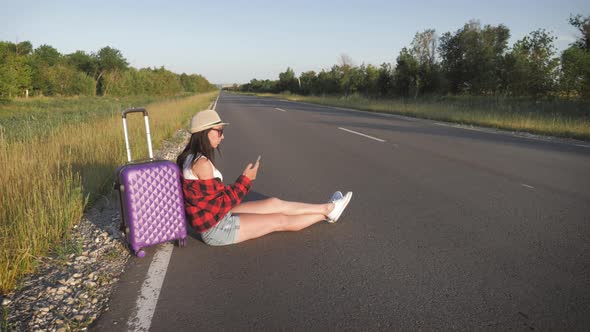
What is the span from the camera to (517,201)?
17.4 feet

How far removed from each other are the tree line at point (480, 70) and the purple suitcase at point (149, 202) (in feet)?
66.2

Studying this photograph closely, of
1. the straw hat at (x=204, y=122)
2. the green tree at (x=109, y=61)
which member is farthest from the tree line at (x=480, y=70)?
the green tree at (x=109, y=61)

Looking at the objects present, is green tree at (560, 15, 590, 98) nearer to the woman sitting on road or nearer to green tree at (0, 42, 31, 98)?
the woman sitting on road

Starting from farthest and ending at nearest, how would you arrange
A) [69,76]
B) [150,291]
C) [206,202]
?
[69,76] < [206,202] < [150,291]

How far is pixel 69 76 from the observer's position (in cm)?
5238

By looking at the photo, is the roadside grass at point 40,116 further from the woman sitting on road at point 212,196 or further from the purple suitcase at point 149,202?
the woman sitting on road at point 212,196

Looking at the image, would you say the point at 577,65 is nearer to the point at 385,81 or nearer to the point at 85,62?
the point at 385,81

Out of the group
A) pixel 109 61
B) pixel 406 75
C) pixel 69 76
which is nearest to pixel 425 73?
pixel 406 75

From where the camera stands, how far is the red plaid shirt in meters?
3.71

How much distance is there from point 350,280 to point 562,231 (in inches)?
103

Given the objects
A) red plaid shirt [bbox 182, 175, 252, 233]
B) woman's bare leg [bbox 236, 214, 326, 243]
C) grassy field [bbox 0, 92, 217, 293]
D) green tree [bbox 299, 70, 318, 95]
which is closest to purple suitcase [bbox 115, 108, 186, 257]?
red plaid shirt [bbox 182, 175, 252, 233]

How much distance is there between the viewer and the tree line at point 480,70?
64.4ft

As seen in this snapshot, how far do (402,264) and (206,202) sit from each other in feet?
6.14

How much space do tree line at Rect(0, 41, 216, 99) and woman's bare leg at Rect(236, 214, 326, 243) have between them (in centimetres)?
4037
